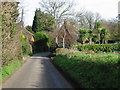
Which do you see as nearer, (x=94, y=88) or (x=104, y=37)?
(x=94, y=88)

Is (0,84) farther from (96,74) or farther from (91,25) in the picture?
(91,25)

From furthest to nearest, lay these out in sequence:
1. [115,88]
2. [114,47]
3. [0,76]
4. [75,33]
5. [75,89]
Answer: [75,33]
[114,47]
[0,76]
[75,89]
[115,88]

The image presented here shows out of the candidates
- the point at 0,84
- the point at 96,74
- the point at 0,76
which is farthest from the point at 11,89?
the point at 96,74

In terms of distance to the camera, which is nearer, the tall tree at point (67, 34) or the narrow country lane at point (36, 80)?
the narrow country lane at point (36, 80)

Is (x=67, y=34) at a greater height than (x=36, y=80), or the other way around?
(x=67, y=34)

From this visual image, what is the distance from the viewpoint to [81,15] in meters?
48.0

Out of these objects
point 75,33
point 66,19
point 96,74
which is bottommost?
point 96,74

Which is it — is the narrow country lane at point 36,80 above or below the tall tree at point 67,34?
below

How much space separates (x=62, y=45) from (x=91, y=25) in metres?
26.3

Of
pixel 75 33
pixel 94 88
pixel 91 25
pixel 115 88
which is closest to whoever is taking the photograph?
pixel 115 88

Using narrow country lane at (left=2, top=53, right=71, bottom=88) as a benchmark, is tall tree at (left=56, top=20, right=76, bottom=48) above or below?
above

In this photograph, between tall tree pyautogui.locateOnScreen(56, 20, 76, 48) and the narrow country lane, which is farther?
tall tree pyautogui.locateOnScreen(56, 20, 76, 48)

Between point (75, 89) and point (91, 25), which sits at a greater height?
point (91, 25)

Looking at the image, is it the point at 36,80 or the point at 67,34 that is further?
the point at 67,34
